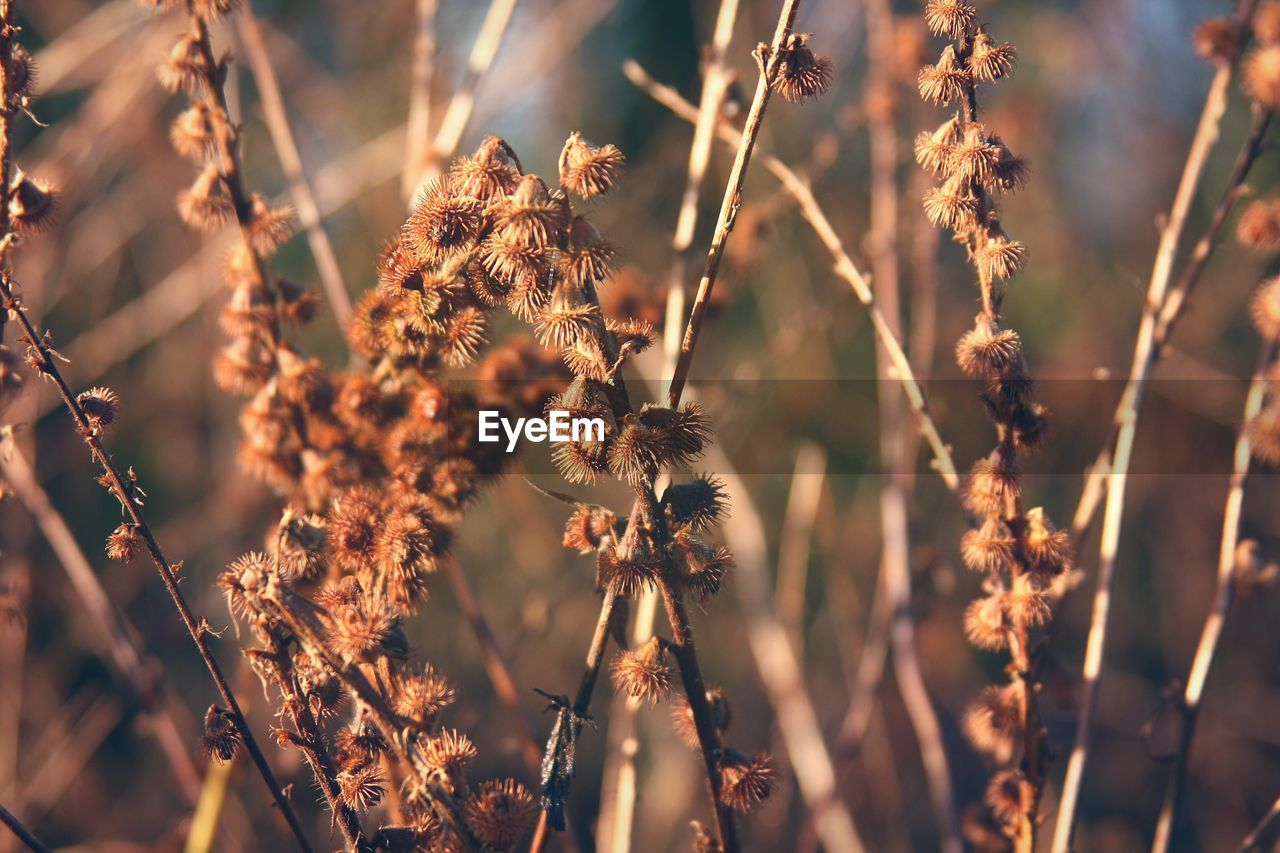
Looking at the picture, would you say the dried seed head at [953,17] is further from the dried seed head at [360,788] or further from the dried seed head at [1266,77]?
the dried seed head at [360,788]

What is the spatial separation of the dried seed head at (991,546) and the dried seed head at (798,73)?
0.50 metres

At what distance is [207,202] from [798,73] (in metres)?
0.77

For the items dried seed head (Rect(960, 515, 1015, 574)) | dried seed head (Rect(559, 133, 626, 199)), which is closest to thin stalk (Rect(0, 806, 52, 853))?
dried seed head (Rect(559, 133, 626, 199))

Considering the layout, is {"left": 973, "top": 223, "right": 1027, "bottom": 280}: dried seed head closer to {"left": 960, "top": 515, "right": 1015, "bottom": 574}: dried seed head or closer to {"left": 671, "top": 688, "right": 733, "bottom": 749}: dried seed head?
{"left": 960, "top": 515, "right": 1015, "bottom": 574}: dried seed head

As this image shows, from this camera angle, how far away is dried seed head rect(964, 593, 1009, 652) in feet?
3.69

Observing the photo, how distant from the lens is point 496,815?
1017 mm

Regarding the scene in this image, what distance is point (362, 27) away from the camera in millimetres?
3727

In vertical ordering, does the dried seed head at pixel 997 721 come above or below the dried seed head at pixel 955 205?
below

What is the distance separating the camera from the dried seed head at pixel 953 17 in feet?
3.30

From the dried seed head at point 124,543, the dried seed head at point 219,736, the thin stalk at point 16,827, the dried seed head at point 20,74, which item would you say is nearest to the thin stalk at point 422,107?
the dried seed head at point 20,74

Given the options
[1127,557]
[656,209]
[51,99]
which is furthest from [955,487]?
[51,99]

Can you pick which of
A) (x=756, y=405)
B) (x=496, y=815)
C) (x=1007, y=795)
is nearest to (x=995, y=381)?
(x=1007, y=795)

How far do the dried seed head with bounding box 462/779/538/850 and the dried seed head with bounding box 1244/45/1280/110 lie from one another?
993 mm

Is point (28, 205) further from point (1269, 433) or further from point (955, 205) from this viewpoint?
point (1269, 433)
